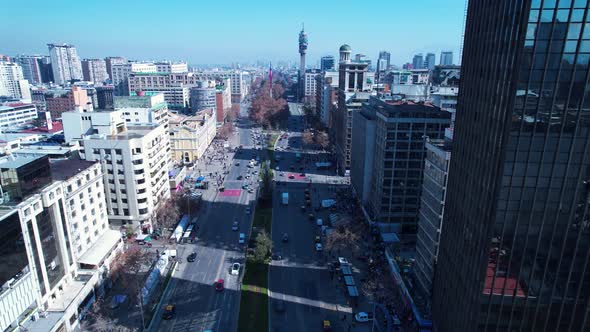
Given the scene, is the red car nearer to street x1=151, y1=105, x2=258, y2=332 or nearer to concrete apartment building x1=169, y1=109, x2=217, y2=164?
street x1=151, y1=105, x2=258, y2=332

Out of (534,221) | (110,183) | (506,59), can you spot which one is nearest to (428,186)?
(534,221)

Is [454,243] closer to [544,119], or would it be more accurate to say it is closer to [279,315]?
[544,119]

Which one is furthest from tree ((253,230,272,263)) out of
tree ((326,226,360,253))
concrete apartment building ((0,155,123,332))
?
concrete apartment building ((0,155,123,332))

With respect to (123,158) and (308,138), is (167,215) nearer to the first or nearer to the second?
(123,158)

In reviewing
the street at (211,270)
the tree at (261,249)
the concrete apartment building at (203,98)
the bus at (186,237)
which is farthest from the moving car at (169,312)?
the concrete apartment building at (203,98)

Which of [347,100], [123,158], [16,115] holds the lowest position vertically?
[16,115]

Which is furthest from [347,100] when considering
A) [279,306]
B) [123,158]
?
[279,306]

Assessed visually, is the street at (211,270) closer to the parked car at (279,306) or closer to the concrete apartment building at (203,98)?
the parked car at (279,306)
